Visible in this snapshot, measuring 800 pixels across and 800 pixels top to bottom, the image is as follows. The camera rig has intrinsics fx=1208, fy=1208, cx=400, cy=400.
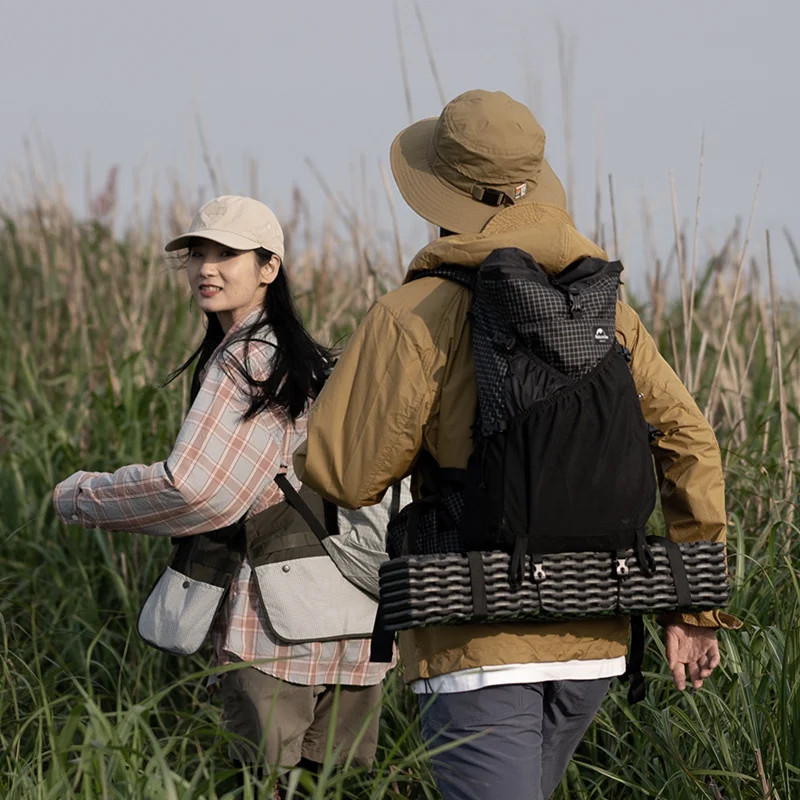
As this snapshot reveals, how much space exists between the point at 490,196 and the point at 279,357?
0.82 metres

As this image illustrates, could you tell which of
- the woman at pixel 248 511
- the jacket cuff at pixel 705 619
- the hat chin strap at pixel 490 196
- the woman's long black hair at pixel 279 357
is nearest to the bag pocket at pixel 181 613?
the woman at pixel 248 511

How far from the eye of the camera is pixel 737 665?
8.39ft

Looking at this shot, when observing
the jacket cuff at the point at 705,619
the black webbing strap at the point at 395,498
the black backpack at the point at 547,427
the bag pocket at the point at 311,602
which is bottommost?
the bag pocket at the point at 311,602

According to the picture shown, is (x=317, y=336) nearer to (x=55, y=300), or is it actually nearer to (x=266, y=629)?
(x=55, y=300)

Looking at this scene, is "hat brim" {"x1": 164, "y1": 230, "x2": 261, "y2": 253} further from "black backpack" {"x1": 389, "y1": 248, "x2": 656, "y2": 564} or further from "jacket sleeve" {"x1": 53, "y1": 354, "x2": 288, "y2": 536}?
"black backpack" {"x1": 389, "y1": 248, "x2": 656, "y2": 564}

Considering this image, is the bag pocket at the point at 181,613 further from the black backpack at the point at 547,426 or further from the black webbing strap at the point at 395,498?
the black backpack at the point at 547,426

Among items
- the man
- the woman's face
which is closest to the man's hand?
the man

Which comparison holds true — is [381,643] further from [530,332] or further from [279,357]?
[279,357]

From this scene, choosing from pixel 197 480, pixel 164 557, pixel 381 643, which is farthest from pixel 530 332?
pixel 164 557

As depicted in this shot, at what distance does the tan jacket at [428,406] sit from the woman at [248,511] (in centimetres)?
56

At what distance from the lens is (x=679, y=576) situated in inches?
76.4

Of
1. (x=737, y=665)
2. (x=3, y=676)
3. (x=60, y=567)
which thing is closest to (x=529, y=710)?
(x=737, y=665)

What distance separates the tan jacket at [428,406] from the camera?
190cm

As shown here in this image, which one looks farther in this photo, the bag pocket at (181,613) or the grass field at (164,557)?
the bag pocket at (181,613)
